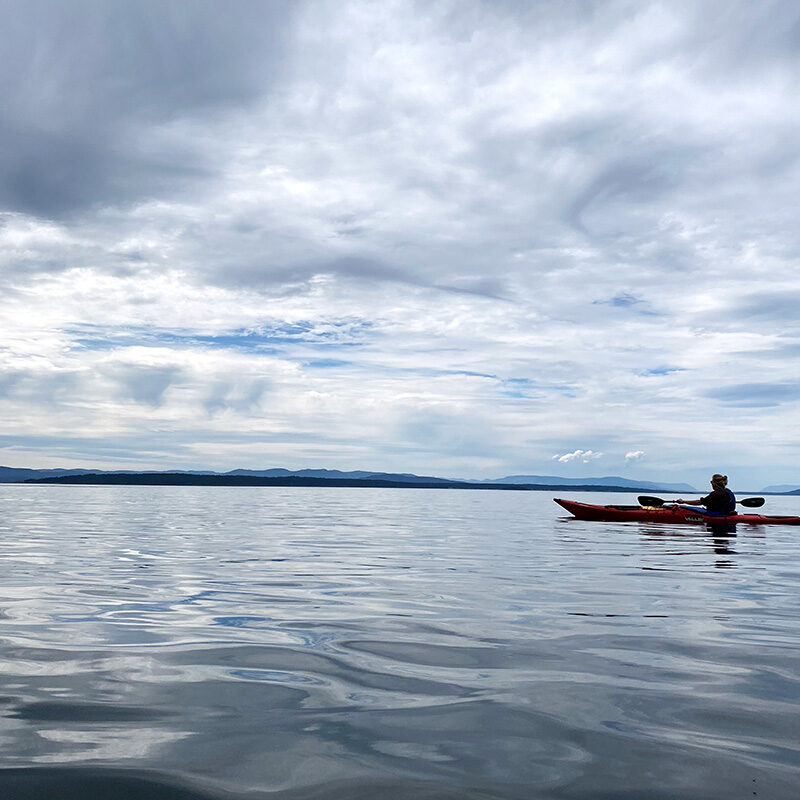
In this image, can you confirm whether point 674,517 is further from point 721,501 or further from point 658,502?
point 721,501

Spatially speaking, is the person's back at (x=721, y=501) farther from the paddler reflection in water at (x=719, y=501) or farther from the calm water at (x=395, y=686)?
the calm water at (x=395, y=686)

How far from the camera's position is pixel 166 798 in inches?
140

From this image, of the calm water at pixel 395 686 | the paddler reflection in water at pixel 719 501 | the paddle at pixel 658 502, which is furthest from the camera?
the paddle at pixel 658 502

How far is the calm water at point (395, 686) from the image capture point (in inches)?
153

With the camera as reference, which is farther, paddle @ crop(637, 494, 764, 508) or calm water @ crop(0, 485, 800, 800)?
paddle @ crop(637, 494, 764, 508)

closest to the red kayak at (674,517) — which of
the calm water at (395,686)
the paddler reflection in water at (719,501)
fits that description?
the paddler reflection in water at (719,501)

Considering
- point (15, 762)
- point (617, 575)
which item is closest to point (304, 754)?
point (15, 762)

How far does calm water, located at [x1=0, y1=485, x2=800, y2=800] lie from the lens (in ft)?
12.7

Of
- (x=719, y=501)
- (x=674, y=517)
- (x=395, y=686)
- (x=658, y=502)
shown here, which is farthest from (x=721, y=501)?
(x=395, y=686)

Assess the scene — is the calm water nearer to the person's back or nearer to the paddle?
the person's back

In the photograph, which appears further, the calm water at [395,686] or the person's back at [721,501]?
the person's back at [721,501]

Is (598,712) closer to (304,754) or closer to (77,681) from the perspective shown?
(304,754)

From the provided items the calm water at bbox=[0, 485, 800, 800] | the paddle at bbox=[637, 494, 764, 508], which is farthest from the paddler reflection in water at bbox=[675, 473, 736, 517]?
the calm water at bbox=[0, 485, 800, 800]

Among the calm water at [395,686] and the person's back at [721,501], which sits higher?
the person's back at [721,501]
